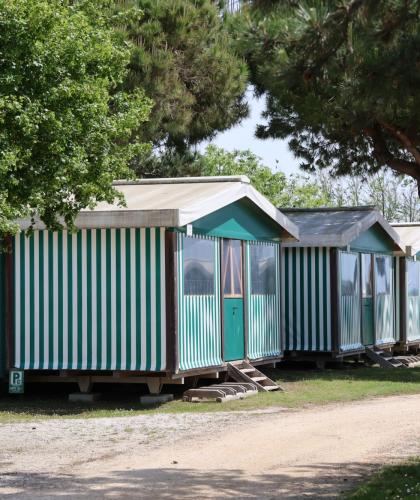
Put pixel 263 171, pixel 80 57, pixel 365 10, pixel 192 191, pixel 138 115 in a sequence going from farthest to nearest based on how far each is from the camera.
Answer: pixel 263 171
pixel 192 191
pixel 138 115
pixel 80 57
pixel 365 10

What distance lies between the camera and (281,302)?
60.4 ft

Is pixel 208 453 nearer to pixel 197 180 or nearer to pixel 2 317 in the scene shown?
pixel 2 317

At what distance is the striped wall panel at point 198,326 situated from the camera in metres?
14.6

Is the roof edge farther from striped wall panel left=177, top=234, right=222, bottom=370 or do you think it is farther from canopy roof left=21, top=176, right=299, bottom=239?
striped wall panel left=177, top=234, right=222, bottom=370

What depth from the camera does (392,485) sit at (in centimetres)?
808

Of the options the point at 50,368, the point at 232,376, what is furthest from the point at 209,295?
the point at 50,368

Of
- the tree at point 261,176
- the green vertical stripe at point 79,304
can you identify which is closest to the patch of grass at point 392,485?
the green vertical stripe at point 79,304

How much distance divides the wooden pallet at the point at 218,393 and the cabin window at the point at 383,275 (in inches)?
303

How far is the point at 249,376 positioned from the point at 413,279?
9231 millimetres

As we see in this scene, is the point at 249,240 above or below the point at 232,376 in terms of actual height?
above

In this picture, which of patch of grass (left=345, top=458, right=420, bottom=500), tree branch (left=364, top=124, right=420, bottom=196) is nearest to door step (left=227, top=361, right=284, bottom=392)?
tree branch (left=364, top=124, right=420, bottom=196)

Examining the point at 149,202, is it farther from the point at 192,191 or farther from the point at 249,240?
the point at 249,240

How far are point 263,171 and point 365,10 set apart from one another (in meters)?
37.2

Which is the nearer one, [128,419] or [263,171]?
[128,419]
